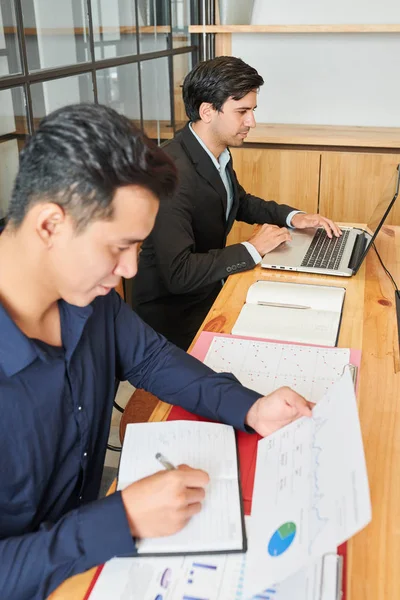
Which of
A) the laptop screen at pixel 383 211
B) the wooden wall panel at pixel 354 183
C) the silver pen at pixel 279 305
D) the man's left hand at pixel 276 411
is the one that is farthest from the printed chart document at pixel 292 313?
the wooden wall panel at pixel 354 183

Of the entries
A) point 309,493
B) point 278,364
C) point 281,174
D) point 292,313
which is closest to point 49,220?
point 309,493

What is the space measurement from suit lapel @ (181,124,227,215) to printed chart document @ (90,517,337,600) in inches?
56.5

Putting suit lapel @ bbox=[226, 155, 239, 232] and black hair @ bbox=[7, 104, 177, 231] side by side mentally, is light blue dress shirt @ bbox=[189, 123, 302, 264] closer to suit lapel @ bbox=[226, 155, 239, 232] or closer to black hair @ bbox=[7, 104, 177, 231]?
suit lapel @ bbox=[226, 155, 239, 232]

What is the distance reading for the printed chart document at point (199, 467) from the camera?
0.81 meters

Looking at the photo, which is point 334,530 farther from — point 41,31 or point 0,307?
point 41,31

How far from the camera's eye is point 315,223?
2074 mm

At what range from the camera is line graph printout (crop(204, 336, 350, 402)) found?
119 centimetres

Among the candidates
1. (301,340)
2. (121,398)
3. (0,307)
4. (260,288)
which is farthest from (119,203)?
(121,398)

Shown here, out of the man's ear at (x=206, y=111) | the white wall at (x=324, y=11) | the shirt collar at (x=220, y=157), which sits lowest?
the shirt collar at (x=220, y=157)

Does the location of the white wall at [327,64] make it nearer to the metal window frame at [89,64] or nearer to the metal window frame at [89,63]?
the metal window frame at [89,64]

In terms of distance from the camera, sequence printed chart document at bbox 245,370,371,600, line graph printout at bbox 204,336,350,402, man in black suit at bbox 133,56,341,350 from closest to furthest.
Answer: printed chart document at bbox 245,370,371,600
line graph printout at bbox 204,336,350,402
man in black suit at bbox 133,56,341,350

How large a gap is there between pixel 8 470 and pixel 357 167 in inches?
99.9

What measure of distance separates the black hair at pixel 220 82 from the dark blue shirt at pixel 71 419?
1092mm

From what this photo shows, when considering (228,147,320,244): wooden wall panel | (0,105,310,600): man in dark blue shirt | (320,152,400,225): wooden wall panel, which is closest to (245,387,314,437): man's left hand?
(0,105,310,600): man in dark blue shirt
